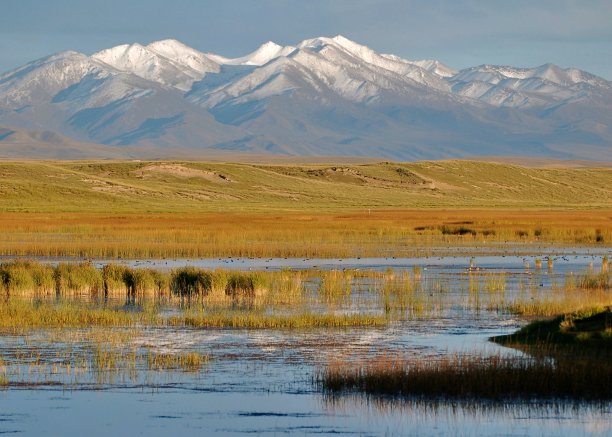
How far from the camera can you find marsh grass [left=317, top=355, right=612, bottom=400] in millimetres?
20688

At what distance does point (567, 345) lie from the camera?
2452 centimetres

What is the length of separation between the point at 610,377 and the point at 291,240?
4320cm

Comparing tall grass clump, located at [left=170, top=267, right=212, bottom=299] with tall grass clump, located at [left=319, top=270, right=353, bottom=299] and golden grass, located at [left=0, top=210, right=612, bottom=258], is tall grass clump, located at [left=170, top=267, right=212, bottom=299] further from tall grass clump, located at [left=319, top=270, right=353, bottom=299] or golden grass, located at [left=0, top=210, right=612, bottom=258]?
golden grass, located at [left=0, top=210, right=612, bottom=258]

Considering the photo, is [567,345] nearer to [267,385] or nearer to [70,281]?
[267,385]

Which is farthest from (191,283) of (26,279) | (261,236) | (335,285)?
(261,236)

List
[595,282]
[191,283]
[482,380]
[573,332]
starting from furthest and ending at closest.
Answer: [595,282] < [191,283] < [573,332] < [482,380]

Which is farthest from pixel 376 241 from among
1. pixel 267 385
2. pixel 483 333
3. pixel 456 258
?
pixel 267 385

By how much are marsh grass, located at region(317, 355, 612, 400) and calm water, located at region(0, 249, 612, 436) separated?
47 centimetres

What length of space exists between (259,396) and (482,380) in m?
3.70

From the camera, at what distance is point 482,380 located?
21.0 metres

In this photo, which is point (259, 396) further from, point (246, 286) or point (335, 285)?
point (335, 285)

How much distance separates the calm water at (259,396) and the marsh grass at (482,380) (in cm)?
47

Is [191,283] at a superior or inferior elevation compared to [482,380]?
superior

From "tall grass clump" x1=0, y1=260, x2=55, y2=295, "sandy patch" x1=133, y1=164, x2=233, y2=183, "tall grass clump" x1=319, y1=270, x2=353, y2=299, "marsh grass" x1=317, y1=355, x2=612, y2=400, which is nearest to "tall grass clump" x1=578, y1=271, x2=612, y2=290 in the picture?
"tall grass clump" x1=319, y1=270, x2=353, y2=299
